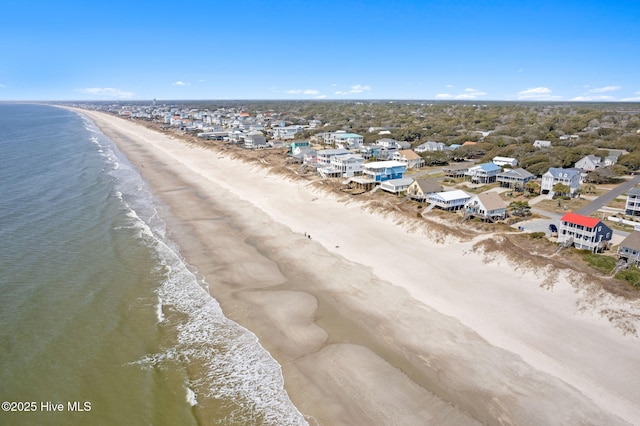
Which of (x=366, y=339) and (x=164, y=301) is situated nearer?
(x=366, y=339)

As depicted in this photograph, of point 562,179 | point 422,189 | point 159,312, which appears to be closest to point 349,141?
point 422,189

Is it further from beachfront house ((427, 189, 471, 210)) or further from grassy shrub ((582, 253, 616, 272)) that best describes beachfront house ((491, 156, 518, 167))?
grassy shrub ((582, 253, 616, 272))

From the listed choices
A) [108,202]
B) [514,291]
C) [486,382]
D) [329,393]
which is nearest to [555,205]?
[514,291]

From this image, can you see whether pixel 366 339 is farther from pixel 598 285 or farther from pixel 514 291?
pixel 598 285

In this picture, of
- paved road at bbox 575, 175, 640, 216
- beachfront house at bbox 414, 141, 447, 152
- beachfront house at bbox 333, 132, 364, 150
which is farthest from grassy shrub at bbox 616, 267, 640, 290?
beachfront house at bbox 333, 132, 364, 150

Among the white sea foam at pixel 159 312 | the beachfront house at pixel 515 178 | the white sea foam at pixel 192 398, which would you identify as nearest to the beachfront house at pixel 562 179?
the beachfront house at pixel 515 178

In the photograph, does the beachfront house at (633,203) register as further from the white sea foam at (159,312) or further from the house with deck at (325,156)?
the white sea foam at (159,312)

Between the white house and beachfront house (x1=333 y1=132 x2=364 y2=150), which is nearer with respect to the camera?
the white house
